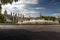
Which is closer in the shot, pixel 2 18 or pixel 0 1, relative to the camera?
pixel 0 1

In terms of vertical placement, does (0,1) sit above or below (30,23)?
above

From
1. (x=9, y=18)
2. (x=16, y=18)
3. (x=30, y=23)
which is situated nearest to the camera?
(x=30, y=23)

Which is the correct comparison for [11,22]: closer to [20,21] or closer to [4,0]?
[20,21]

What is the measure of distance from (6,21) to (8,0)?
1425 cm

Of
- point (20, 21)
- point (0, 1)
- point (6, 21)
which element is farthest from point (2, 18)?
point (0, 1)

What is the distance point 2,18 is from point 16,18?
2217 mm

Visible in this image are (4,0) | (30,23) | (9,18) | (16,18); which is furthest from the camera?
(9,18)

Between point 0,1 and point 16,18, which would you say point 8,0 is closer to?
point 0,1

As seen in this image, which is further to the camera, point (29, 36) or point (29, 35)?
point (29, 35)

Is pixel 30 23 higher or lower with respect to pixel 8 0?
lower

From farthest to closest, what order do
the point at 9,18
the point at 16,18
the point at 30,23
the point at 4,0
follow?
the point at 9,18 → the point at 16,18 → the point at 30,23 → the point at 4,0

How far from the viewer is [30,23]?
22703 millimetres

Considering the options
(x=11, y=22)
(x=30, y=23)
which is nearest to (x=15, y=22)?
(x=11, y=22)

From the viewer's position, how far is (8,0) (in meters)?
11.1
